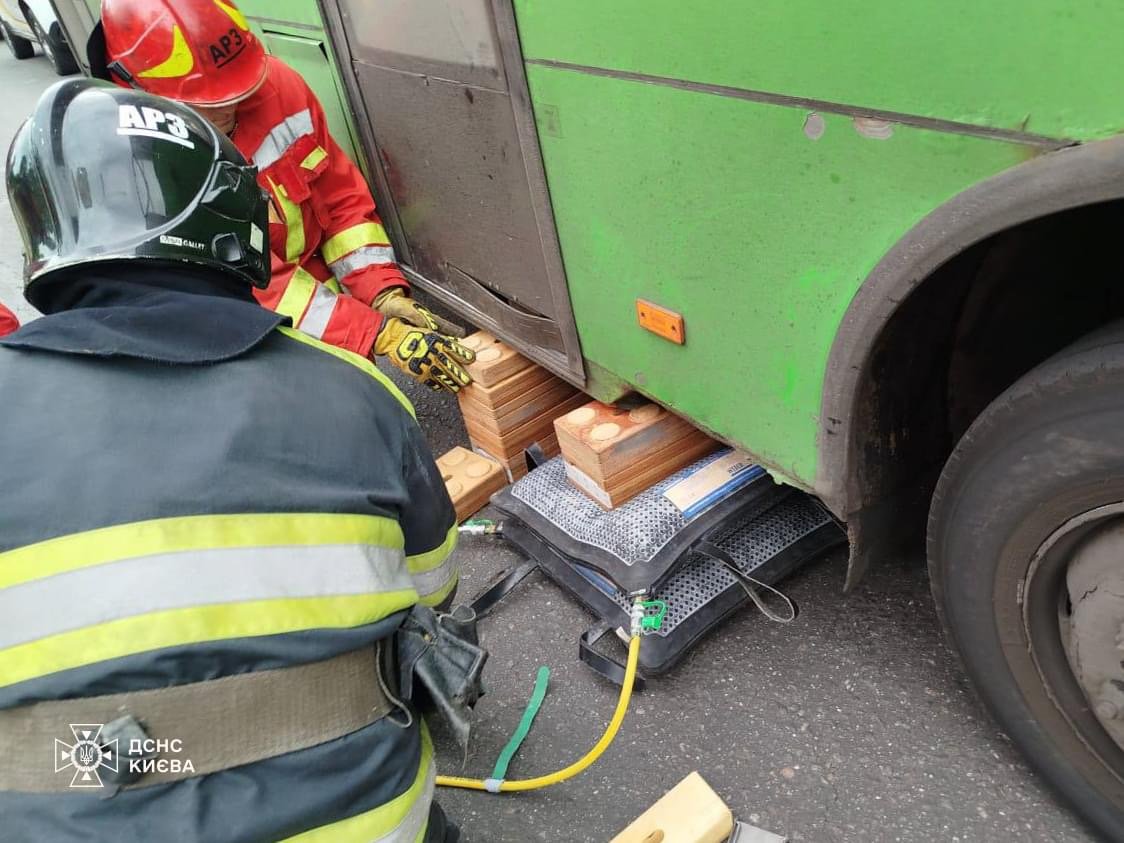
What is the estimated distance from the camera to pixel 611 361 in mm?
2135

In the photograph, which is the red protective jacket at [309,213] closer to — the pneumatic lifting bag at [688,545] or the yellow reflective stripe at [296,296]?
the yellow reflective stripe at [296,296]

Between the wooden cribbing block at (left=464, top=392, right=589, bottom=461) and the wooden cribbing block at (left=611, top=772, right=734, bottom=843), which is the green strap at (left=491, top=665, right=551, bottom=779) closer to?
the wooden cribbing block at (left=611, top=772, right=734, bottom=843)

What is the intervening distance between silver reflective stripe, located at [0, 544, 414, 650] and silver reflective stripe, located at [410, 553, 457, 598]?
1.57ft

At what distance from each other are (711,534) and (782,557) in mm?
220

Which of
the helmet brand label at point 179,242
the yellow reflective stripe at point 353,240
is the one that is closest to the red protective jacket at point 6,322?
the yellow reflective stripe at point 353,240

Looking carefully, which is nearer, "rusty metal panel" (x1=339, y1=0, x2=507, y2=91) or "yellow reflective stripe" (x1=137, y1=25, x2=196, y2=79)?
"rusty metal panel" (x1=339, y1=0, x2=507, y2=91)

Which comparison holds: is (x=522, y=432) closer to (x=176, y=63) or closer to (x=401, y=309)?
(x=401, y=309)

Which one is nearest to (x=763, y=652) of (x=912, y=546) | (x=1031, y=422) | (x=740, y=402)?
(x=912, y=546)

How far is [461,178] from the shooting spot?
2.41 m

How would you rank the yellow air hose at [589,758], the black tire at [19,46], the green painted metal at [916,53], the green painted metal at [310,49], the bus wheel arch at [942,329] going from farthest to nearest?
the black tire at [19,46] → the green painted metal at [310,49] → the yellow air hose at [589,758] → the bus wheel arch at [942,329] → the green painted metal at [916,53]

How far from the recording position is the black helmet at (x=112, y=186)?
127 cm

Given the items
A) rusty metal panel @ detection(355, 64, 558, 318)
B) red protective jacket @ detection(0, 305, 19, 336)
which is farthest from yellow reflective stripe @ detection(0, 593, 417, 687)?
red protective jacket @ detection(0, 305, 19, 336)

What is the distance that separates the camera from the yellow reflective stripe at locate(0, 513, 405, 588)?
1.03 m

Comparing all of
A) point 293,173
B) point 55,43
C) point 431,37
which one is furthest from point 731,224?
point 55,43
